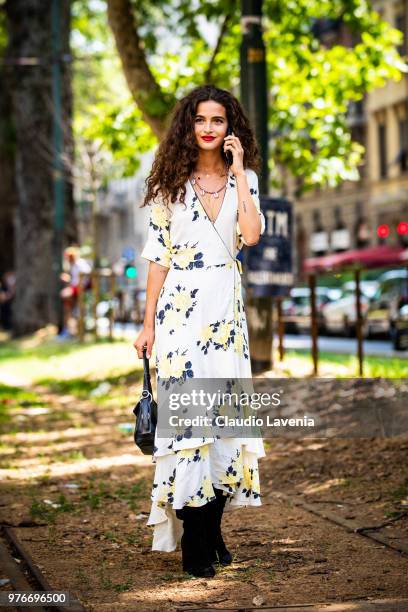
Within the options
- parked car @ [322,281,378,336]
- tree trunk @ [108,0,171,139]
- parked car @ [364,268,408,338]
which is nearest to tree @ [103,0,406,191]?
tree trunk @ [108,0,171,139]

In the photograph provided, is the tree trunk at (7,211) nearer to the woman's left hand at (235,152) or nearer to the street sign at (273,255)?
the street sign at (273,255)

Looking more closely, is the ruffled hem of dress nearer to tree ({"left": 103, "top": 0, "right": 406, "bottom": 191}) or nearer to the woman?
the woman

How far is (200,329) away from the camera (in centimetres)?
556

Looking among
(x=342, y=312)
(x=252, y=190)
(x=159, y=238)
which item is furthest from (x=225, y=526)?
(x=342, y=312)

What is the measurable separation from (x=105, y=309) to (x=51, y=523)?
19.2 m

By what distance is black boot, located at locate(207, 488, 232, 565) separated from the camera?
18.4 ft

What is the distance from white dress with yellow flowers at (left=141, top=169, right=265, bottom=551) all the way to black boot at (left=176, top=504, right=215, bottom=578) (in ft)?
0.30

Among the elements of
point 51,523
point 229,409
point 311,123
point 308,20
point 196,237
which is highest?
point 308,20

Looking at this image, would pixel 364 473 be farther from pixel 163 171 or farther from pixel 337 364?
pixel 337 364

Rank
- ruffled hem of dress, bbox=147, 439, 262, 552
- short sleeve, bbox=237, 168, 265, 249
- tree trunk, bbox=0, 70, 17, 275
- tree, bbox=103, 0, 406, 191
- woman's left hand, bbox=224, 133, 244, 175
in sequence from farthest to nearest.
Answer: tree trunk, bbox=0, 70, 17, 275 → tree, bbox=103, 0, 406, 191 → short sleeve, bbox=237, 168, 265, 249 → woman's left hand, bbox=224, 133, 244, 175 → ruffled hem of dress, bbox=147, 439, 262, 552

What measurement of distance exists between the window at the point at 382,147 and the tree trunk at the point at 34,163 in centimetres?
2608

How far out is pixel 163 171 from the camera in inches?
224

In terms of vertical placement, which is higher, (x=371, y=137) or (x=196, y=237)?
(x=371, y=137)

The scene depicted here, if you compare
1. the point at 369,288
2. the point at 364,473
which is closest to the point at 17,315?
the point at 369,288
